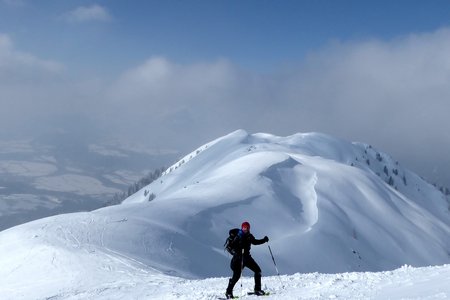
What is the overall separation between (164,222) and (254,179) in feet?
126

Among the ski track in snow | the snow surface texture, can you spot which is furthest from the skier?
the snow surface texture

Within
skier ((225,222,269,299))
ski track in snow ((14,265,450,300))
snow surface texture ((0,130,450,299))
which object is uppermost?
snow surface texture ((0,130,450,299))

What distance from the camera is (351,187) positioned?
109m

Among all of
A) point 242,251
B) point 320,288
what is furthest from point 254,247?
point 242,251

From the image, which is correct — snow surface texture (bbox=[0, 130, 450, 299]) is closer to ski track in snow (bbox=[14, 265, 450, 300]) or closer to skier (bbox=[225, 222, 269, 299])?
ski track in snow (bbox=[14, 265, 450, 300])

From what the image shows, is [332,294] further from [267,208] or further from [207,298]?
[267,208]

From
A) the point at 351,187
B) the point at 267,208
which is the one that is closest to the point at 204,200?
the point at 267,208

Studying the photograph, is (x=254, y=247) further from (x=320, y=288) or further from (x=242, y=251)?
(x=242, y=251)

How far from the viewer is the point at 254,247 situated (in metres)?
59.0

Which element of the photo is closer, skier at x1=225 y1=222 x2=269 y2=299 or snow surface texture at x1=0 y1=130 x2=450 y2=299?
skier at x1=225 y1=222 x2=269 y2=299

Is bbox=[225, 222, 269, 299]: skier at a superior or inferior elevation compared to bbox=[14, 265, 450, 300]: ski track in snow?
superior

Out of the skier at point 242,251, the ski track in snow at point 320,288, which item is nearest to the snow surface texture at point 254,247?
the ski track in snow at point 320,288

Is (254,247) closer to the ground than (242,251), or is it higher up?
higher up

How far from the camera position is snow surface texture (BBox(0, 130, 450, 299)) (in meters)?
19.5
